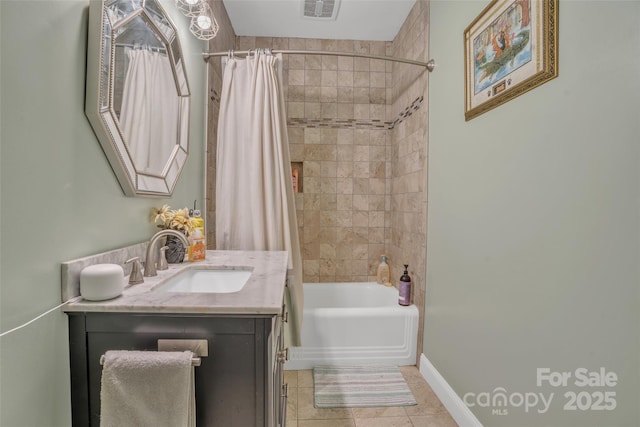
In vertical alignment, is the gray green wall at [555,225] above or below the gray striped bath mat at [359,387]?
above

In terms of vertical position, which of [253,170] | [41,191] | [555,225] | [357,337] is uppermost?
[253,170]

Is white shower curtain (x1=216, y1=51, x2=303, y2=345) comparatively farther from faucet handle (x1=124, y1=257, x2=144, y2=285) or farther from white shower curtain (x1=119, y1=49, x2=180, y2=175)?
faucet handle (x1=124, y1=257, x2=144, y2=285)

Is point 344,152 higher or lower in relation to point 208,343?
higher

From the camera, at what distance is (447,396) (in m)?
1.63

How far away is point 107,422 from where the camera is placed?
2.21 ft

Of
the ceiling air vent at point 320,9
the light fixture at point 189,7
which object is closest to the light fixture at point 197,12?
the light fixture at point 189,7

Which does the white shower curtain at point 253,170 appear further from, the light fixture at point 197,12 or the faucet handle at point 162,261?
the faucet handle at point 162,261

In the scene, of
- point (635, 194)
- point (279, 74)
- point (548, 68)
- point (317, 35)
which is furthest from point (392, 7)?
point (635, 194)

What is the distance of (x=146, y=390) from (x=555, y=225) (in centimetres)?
125

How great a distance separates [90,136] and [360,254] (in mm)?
2225

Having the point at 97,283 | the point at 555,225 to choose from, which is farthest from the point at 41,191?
the point at 555,225

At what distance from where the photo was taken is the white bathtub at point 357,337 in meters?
2.01

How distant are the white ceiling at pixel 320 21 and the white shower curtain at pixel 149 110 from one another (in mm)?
1226

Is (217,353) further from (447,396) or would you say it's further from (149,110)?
(447,396)
